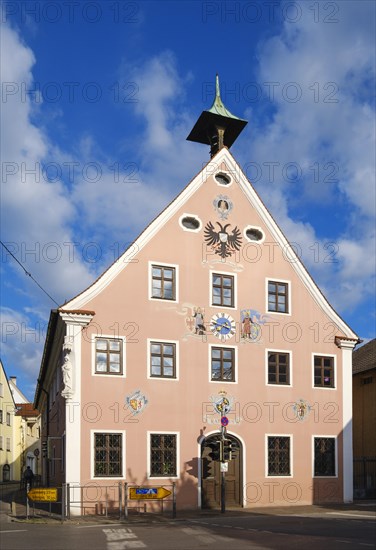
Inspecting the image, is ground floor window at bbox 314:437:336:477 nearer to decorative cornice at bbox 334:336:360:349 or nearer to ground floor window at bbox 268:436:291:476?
ground floor window at bbox 268:436:291:476

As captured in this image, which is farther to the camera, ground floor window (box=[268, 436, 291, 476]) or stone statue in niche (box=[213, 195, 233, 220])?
stone statue in niche (box=[213, 195, 233, 220])

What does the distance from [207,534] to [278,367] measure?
1187 centimetres

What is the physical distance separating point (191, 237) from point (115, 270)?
12.1 feet

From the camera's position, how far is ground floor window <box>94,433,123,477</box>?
24.3 metres

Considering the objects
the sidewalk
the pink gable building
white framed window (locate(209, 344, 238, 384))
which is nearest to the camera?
the sidewalk

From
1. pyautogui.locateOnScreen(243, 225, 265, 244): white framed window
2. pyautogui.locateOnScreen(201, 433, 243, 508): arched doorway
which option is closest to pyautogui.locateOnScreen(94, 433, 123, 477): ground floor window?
pyautogui.locateOnScreen(201, 433, 243, 508): arched doorway

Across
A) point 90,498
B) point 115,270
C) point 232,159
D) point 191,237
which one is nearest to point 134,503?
point 90,498

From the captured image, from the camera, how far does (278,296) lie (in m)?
29.2

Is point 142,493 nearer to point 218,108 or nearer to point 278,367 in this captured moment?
point 278,367

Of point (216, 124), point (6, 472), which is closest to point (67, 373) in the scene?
point (216, 124)

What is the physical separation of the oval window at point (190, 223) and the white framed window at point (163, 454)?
8284mm

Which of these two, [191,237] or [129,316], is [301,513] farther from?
[191,237]

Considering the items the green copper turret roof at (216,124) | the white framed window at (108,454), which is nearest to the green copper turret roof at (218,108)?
the green copper turret roof at (216,124)

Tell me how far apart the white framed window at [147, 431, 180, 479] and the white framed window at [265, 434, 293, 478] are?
3.95m
